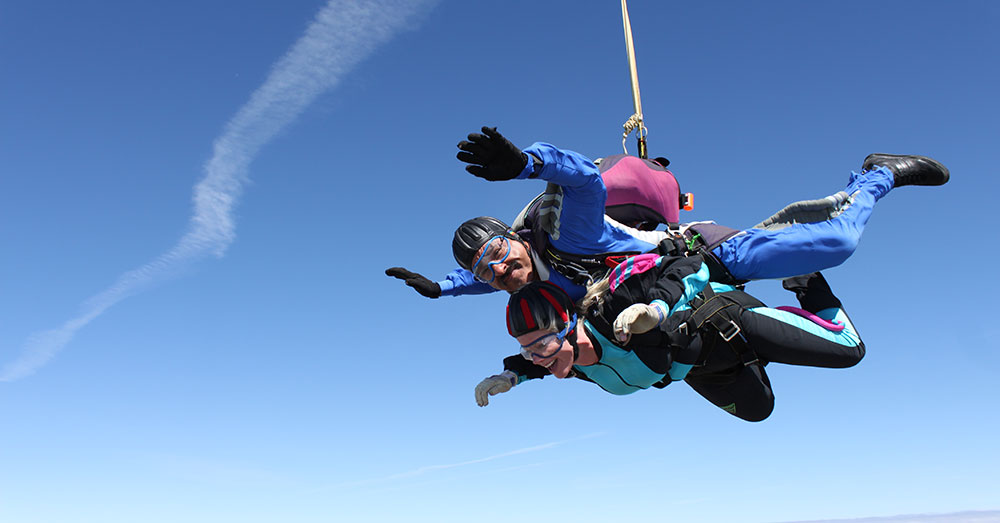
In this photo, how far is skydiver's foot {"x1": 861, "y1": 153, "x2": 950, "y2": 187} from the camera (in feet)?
12.9

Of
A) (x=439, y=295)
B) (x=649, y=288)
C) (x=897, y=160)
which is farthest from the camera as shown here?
(x=439, y=295)

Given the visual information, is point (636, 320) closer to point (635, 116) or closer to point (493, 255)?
point (493, 255)

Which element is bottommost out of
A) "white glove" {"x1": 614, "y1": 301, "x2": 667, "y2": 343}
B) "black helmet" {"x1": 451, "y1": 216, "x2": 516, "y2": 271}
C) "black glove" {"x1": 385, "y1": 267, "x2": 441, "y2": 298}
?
"white glove" {"x1": 614, "y1": 301, "x2": 667, "y2": 343}

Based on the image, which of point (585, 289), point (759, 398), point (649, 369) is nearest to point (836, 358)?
point (759, 398)

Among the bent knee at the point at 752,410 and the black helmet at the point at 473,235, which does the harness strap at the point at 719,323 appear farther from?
the black helmet at the point at 473,235

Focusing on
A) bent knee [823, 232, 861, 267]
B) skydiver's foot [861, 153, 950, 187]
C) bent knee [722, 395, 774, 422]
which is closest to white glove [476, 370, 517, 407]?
bent knee [722, 395, 774, 422]

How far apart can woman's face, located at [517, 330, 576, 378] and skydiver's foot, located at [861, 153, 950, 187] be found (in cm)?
193

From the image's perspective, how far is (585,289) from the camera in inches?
148

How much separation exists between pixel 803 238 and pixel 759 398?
111cm

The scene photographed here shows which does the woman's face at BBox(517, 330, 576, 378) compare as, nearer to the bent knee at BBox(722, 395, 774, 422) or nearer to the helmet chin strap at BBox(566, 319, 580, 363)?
the helmet chin strap at BBox(566, 319, 580, 363)

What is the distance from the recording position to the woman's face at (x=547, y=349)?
11.6 feet

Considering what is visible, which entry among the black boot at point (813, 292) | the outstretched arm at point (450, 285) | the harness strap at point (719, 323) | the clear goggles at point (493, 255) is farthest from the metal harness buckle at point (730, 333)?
the outstretched arm at point (450, 285)

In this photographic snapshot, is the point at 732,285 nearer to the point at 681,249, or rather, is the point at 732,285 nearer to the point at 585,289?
the point at 681,249

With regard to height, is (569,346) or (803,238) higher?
(803,238)
